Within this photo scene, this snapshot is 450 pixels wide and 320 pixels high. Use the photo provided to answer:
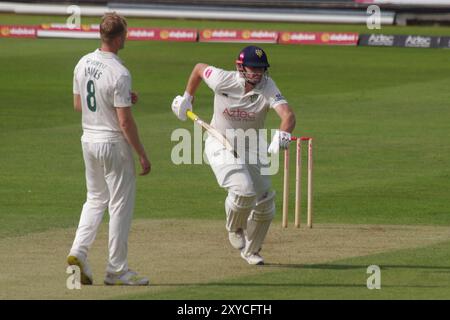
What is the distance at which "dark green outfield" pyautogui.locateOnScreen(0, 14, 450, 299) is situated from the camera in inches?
435

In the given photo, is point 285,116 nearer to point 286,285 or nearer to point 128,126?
point 286,285

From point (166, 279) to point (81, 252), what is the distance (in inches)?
31.4

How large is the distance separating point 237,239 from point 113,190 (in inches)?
74.6

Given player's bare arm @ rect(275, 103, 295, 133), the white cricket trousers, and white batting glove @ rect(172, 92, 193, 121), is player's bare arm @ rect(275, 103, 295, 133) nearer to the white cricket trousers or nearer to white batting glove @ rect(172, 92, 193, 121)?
white batting glove @ rect(172, 92, 193, 121)

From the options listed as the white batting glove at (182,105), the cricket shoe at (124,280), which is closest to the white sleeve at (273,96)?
the white batting glove at (182,105)

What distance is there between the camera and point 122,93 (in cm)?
977

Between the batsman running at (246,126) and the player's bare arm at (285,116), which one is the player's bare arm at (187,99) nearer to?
the batsman running at (246,126)

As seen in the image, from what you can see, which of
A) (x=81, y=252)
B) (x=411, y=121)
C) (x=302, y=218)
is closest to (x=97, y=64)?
(x=81, y=252)

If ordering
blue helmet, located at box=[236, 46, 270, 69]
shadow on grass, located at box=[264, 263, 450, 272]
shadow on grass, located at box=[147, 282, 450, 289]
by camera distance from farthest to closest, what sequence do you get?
shadow on grass, located at box=[264, 263, 450, 272] < blue helmet, located at box=[236, 46, 270, 69] < shadow on grass, located at box=[147, 282, 450, 289]

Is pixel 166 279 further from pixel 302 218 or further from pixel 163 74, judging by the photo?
pixel 163 74

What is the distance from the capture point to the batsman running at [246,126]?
10898 mm

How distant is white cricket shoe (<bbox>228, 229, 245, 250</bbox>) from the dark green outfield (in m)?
0.71

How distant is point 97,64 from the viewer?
390 inches

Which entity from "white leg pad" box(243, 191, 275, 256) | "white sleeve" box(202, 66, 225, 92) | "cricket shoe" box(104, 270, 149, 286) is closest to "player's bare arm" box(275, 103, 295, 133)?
"white sleeve" box(202, 66, 225, 92)
